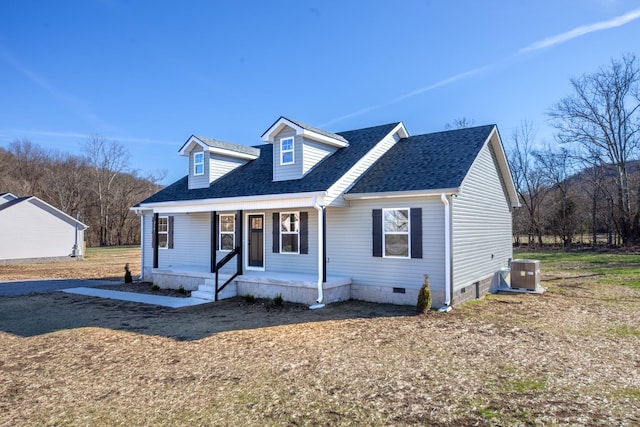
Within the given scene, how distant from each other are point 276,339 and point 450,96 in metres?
14.6

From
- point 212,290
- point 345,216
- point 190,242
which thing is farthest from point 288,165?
point 190,242

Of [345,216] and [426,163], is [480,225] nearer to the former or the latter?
[426,163]

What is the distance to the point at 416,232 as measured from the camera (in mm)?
10289

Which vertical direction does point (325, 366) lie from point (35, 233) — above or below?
below

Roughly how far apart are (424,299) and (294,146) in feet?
21.1

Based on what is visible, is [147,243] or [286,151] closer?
[286,151]

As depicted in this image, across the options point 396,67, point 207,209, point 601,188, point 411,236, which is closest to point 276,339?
point 411,236

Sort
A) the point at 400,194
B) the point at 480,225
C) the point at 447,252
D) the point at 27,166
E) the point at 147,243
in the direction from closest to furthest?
the point at 447,252
the point at 400,194
the point at 480,225
the point at 147,243
the point at 27,166

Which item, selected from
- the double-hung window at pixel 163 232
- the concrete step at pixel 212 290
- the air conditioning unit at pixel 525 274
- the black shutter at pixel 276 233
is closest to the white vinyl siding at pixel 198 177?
the double-hung window at pixel 163 232

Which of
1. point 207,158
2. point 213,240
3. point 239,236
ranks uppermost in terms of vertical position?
point 207,158

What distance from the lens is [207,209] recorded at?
13211mm

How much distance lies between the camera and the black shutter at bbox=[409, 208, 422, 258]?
1027 cm

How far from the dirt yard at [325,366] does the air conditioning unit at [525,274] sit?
8.15 feet

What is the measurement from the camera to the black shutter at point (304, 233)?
12.3m
